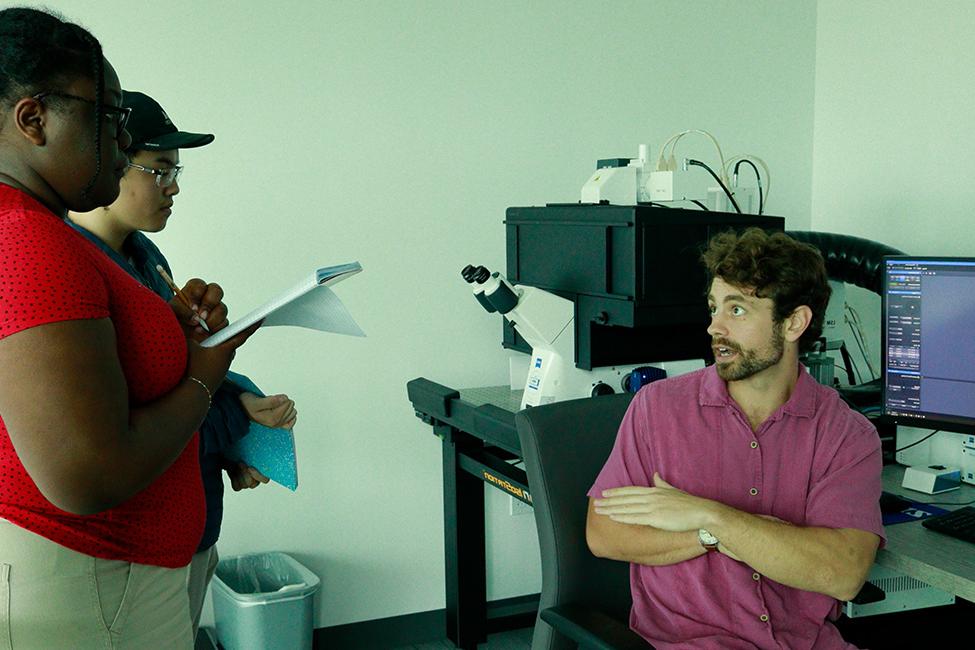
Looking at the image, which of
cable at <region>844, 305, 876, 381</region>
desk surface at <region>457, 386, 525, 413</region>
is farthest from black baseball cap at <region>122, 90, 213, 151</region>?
cable at <region>844, 305, 876, 381</region>

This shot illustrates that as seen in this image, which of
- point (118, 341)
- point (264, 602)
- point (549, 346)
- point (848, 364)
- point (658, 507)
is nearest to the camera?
point (118, 341)

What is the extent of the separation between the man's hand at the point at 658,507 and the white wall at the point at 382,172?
1.46m

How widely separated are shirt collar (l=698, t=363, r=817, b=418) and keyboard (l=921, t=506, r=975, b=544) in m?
0.33

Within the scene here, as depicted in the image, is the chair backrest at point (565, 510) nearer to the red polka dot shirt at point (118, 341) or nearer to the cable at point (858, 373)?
A: the red polka dot shirt at point (118, 341)

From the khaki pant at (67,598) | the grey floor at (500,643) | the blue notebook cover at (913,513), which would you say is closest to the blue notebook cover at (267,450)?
the khaki pant at (67,598)

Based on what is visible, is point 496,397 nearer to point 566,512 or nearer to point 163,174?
point 566,512

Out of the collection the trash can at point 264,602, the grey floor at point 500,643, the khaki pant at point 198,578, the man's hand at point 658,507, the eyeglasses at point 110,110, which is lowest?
the grey floor at point 500,643

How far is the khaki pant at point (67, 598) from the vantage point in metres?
1.07

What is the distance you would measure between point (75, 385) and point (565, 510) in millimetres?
1037

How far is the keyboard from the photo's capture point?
176cm

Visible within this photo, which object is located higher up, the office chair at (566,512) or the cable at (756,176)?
the cable at (756,176)

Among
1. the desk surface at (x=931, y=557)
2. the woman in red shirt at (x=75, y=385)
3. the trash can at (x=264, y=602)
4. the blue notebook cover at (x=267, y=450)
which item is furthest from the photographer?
the trash can at (x=264, y=602)

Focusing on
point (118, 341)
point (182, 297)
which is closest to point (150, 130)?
point (182, 297)

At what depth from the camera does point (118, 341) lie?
1.12 meters
